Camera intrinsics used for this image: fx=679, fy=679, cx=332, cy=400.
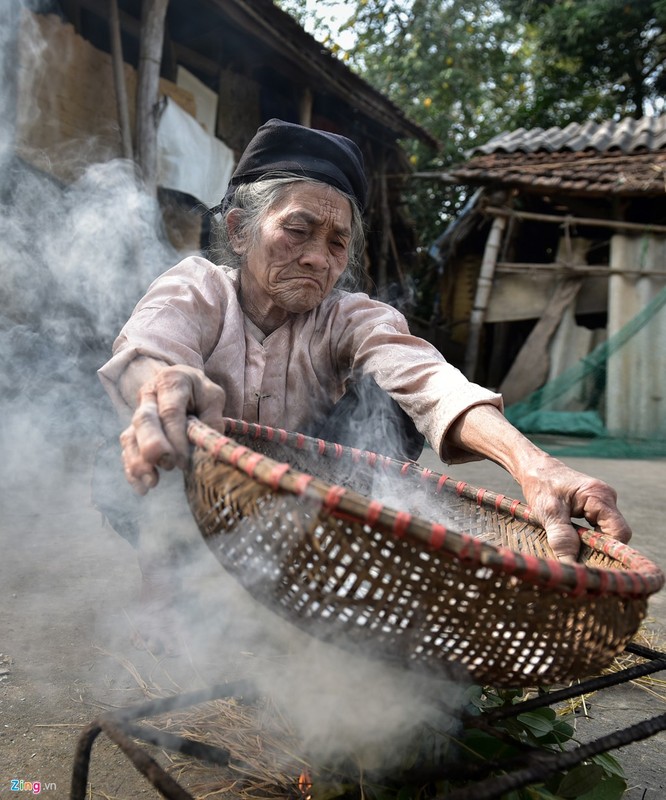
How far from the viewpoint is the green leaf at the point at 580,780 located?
1.29 meters

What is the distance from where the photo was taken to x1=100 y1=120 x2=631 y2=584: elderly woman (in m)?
1.57

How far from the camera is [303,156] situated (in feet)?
6.61

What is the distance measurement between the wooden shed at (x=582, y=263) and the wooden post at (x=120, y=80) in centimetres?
513

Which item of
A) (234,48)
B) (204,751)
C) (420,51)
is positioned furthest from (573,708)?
(420,51)

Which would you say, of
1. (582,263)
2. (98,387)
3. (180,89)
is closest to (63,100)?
(180,89)

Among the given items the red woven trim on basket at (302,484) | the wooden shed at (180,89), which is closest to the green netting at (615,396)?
the wooden shed at (180,89)

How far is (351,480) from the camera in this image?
1.88 metres

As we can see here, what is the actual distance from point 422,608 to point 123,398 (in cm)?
90

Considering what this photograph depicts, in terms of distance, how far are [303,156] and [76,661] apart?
1608 millimetres

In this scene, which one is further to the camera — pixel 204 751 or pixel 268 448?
pixel 268 448

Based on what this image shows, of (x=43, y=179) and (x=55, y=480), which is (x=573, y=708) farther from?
(x=43, y=179)

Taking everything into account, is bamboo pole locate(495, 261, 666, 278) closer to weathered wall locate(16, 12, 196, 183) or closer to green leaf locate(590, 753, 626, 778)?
weathered wall locate(16, 12, 196, 183)

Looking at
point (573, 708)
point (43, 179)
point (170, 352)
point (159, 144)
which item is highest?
point (159, 144)

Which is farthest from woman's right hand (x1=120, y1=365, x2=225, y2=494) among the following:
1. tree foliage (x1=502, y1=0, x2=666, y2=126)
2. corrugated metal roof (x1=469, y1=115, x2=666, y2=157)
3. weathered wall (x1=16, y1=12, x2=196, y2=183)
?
tree foliage (x1=502, y1=0, x2=666, y2=126)
